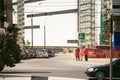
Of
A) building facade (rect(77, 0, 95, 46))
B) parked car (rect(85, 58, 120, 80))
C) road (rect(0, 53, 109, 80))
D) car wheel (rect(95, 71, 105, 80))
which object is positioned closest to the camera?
parked car (rect(85, 58, 120, 80))

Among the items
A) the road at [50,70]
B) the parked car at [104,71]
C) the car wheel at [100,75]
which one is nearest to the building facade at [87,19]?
the road at [50,70]

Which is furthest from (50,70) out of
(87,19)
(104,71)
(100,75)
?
(87,19)

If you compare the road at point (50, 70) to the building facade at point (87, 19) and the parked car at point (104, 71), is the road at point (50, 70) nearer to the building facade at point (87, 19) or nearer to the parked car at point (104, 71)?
the parked car at point (104, 71)

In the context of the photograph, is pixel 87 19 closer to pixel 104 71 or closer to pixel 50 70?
pixel 50 70

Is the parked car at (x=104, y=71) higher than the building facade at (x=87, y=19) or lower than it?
lower

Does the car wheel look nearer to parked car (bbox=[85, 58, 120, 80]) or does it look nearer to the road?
parked car (bbox=[85, 58, 120, 80])

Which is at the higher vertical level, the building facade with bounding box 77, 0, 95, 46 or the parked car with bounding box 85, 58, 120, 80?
the building facade with bounding box 77, 0, 95, 46

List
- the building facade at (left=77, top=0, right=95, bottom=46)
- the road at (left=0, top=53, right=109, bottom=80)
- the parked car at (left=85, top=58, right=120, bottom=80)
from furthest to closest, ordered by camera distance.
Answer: the building facade at (left=77, top=0, right=95, bottom=46)
the road at (left=0, top=53, right=109, bottom=80)
the parked car at (left=85, top=58, right=120, bottom=80)

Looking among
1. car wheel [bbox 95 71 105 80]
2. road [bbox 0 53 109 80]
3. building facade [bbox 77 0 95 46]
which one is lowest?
road [bbox 0 53 109 80]

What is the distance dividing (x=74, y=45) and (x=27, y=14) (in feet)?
95.4

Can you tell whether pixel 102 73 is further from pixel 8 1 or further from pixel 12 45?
pixel 8 1

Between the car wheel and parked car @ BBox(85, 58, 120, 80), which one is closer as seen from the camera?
parked car @ BBox(85, 58, 120, 80)

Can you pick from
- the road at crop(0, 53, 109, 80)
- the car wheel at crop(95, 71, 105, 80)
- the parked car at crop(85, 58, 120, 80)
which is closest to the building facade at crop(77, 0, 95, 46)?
the road at crop(0, 53, 109, 80)

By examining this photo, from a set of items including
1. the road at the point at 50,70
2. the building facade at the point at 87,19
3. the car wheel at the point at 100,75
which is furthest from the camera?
the building facade at the point at 87,19
